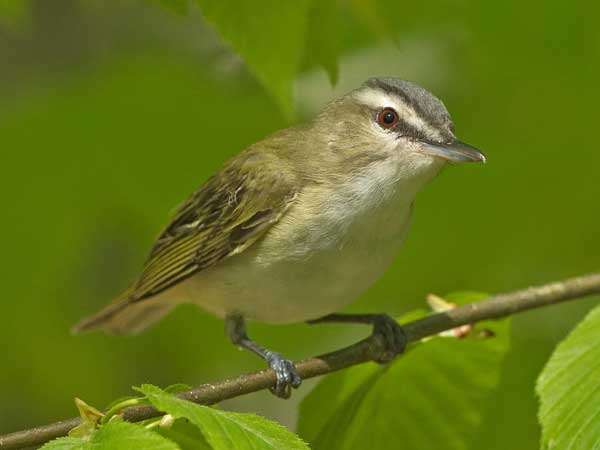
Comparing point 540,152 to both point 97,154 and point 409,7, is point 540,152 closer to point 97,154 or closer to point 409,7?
point 409,7

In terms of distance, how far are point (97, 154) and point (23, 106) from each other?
0.69m

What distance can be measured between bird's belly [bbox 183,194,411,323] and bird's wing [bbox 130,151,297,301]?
Result: 0.09 meters

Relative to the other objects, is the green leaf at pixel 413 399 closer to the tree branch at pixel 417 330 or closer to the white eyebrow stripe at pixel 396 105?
the tree branch at pixel 417 330

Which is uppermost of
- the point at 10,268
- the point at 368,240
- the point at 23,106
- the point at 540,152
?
the point at 23,106

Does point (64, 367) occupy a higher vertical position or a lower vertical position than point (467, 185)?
lower

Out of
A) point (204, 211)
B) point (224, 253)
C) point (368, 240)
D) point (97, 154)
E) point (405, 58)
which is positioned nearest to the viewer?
point (368, 240)

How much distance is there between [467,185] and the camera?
5.04m

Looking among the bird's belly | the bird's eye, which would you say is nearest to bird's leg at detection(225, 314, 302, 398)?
the bird's belly

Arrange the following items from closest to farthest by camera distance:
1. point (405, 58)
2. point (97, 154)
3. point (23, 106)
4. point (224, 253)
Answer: point (224, 253), point (97, 154), point (23, 106), point (405, 58)

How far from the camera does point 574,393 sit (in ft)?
9.39

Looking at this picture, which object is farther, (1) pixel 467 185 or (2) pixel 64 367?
(2) pixel 64 367

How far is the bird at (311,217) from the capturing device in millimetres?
3830

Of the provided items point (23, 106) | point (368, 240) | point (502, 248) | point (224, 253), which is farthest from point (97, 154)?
point (502, 248)

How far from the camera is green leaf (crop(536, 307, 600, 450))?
272 centimetres
